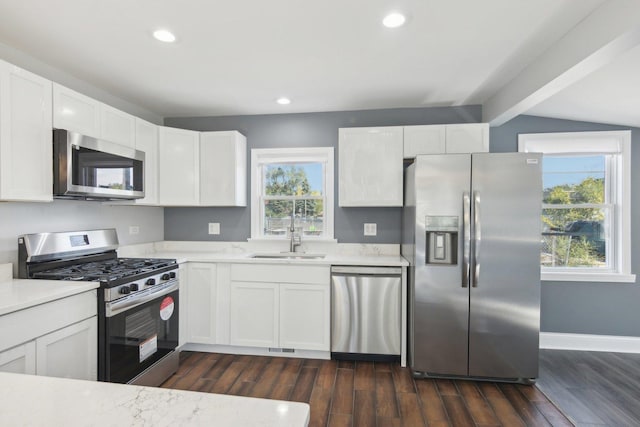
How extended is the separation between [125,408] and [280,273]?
90.0 inches

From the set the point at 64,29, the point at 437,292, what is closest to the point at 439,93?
the point at 437,292

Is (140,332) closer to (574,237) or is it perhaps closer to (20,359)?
(20,359)

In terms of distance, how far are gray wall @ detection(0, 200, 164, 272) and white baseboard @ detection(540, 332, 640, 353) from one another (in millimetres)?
4265

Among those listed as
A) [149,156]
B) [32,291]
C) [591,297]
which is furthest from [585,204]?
[32,291]

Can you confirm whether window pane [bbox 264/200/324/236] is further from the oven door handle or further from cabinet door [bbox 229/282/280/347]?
the oven door handle

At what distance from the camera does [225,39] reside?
2.10 meters

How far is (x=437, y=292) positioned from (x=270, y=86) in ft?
7.45

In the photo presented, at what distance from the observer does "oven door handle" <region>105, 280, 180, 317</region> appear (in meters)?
2.00

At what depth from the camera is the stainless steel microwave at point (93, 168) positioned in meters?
2.09

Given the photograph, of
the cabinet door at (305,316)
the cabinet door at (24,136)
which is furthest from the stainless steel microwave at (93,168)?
the cabinet door at (305,316)

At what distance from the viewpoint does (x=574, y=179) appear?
3.26 metres

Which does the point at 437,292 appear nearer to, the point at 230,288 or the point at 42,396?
the point at 230,288

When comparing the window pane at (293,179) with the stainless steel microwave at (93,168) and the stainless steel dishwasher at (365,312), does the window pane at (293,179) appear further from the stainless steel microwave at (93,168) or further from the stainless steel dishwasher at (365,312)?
the stainless steel microwave at (93,168)

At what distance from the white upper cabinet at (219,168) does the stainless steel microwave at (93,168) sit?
2.21 ft
